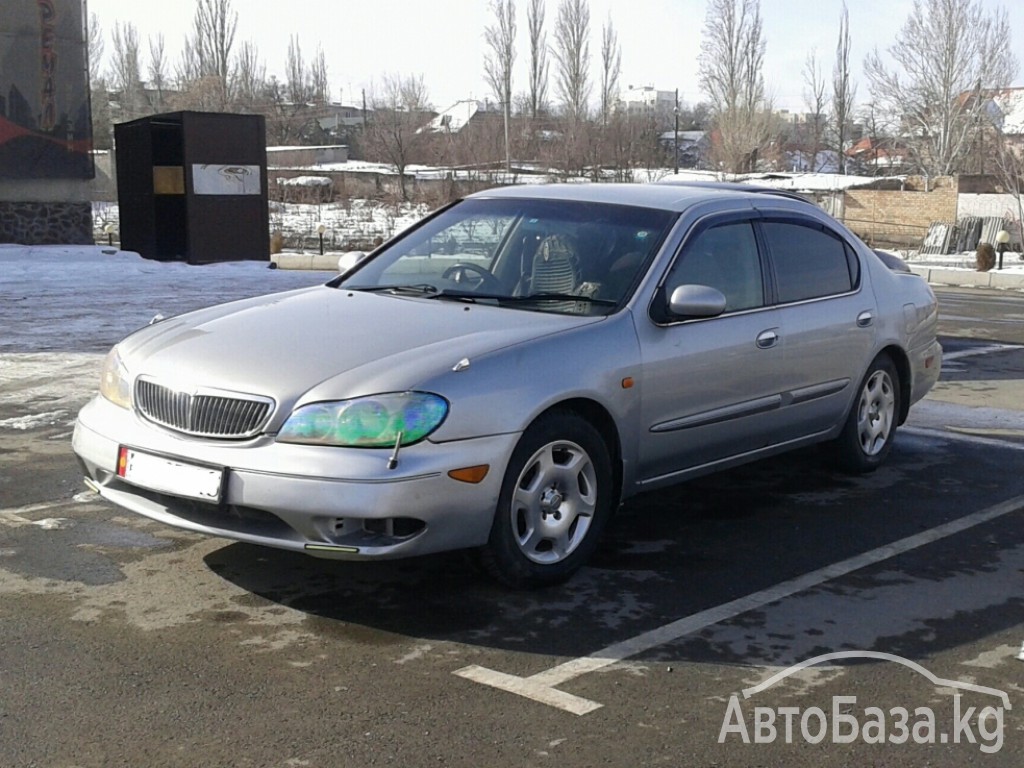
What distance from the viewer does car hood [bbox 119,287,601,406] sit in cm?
441

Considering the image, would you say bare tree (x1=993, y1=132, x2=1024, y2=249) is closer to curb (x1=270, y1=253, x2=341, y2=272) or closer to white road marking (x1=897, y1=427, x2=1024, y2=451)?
curb (x1=270, y1=253, x2=341, y2=272)

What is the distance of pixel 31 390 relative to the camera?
909cm

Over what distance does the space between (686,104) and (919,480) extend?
134m

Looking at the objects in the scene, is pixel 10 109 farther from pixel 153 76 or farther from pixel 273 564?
pixel 153 76

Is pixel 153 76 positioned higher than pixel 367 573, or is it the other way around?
pixel 153 76

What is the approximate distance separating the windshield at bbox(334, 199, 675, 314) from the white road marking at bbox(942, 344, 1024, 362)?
6.74 metres

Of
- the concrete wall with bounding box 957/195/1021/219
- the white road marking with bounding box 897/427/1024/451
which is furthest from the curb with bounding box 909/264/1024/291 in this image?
the white road marking with bounding box 897/427/1024/451

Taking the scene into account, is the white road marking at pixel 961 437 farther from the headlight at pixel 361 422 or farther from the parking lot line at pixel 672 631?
the headlight at pixel 361 422

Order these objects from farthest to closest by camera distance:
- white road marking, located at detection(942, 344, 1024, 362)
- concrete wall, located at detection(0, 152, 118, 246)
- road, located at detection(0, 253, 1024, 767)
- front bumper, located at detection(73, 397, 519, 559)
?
concrete wall, located at detection(0, 152, 118, 246), white road marking, located at detection(942, 344, 1024, 362), front bumper, located at detection(73, 397, 519, 559), road, located at detection(0, 253, 1024, 767)

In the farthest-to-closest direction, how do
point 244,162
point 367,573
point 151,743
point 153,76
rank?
point 153,76, point 244,162, point 367,573, point 151,743

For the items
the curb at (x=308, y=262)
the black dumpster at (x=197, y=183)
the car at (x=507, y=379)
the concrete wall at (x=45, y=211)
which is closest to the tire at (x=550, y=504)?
the car at (x=507, y=379)

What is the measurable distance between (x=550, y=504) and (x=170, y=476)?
142 centimetres

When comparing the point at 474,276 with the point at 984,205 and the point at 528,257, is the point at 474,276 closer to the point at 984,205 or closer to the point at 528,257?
the point at 528,257

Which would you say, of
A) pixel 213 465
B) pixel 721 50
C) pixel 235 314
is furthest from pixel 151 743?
pixel 721 50
